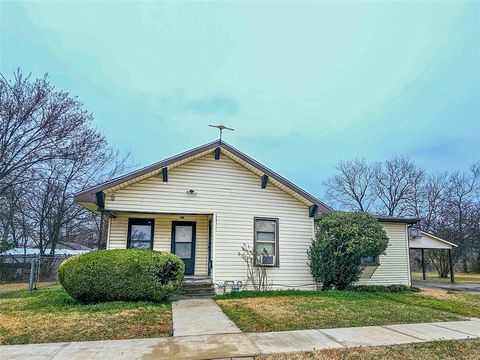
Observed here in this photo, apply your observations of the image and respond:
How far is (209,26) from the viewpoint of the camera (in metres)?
21.6

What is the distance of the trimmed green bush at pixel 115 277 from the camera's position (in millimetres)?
8523

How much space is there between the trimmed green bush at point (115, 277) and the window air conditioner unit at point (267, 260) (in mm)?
3892

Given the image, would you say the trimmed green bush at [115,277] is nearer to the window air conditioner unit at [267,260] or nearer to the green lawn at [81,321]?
the green lawn at [81,321]

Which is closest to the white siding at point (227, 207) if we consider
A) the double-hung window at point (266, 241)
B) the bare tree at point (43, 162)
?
the double-hung window at point (266, 241)

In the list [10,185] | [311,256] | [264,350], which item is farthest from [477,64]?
[10,185]

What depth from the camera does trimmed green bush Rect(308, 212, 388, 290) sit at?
1110cm

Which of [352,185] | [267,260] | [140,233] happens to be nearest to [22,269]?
[140,233]

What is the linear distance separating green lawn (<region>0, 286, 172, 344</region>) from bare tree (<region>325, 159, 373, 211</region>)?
34.3 m

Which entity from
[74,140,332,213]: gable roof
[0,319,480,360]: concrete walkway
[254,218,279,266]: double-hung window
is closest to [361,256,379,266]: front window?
[74,140,332,213]: gable roof

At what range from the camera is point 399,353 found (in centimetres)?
504

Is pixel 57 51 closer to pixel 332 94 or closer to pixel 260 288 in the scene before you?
pixel 260 288

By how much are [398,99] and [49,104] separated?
28.9 m

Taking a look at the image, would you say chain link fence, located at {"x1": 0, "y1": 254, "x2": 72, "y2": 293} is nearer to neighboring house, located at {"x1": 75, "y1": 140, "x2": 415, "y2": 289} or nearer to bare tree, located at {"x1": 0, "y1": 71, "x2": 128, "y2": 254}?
bare tree, located at {"x1": 0, "y1": 71, "x2": 128, "y2": 254}

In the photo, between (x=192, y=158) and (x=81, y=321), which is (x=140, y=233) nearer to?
(x=192, y=158)
